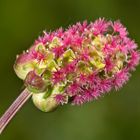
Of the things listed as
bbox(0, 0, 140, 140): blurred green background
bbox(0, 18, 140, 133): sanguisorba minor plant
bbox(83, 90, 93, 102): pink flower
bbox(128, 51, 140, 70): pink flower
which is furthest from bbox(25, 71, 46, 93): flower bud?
bbox(0, 0, 140, 140): blurred green background

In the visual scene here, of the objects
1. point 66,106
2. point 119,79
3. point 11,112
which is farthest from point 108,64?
point 66,106

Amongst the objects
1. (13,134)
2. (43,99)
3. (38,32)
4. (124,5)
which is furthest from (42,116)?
(43,99)

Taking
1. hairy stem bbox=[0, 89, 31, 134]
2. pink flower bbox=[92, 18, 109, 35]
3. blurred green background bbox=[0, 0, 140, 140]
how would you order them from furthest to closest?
blurred green background bbox=[0, 0, 140, 140], pink flower bbox=[92, 18, 109, 35], hairy stem bbox=[0, 89, 31, 134]

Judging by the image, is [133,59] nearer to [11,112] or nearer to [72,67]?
[72,67]

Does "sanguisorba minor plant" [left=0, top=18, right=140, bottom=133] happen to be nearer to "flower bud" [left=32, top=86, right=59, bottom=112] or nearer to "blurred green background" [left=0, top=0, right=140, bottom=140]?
"flower bud" [left=32, top=86, right=59, bottom=112]

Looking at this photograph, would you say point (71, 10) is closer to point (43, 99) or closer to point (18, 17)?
point (18, 17)

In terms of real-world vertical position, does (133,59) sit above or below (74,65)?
above

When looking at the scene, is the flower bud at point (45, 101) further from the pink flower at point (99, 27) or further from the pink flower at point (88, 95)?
the pink flower at point (99, 27)
